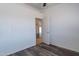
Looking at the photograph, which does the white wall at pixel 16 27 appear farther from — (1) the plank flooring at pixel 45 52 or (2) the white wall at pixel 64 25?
(2) the white wall at pixel 64 25

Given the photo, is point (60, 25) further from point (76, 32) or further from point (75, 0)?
point (75, 0)

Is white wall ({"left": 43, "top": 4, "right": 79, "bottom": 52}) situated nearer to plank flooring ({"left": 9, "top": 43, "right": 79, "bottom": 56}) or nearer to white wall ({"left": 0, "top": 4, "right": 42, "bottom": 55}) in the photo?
plank flooring ({"left": 9, "top": 43, "right": 79, "bottom": 56})

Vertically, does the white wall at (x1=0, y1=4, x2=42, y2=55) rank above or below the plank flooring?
above

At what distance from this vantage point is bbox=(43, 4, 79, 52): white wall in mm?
3174

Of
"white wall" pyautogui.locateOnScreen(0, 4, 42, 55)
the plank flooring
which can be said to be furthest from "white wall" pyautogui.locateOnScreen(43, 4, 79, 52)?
"white wall" pyautogui.locateOnScreen(0, 4, 42, 55)

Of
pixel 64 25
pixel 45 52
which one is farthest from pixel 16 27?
pixel 64 25

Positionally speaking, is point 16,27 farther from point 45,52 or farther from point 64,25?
point 64,25

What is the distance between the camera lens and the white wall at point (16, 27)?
269cm

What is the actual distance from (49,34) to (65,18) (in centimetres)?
128

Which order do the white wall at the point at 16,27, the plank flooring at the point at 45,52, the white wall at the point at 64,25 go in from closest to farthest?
the white wall at the point at 16,27 → the plank flooring at the point at 45,52 → the white wall at the point at 64,25

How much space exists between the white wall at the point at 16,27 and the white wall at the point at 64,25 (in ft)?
3.19

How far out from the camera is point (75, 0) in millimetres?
886

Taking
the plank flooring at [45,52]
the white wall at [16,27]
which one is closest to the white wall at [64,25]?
the plank flooring at [45,52]

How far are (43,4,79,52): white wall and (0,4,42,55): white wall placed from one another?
0.97 meters
